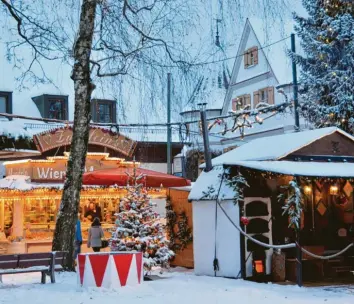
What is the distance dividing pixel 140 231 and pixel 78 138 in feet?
8.92

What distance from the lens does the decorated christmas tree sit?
14922 mm

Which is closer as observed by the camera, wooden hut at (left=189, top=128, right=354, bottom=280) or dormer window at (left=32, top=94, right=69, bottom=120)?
wooden hut at (left=189, top=128, right=354, bottom=280)

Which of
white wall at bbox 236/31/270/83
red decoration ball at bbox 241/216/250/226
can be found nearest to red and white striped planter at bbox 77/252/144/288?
red decoration ball at bbox 241/216/250/226

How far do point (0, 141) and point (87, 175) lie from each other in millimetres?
3317

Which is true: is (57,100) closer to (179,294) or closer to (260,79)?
(260,79)

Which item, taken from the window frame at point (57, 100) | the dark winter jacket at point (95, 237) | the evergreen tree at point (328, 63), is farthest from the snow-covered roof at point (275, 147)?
the window frame at point (57, 100)

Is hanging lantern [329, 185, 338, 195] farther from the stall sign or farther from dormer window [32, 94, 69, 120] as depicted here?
dormer window [32, 94, 69, 120]

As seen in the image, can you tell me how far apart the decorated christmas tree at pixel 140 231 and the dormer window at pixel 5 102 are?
1309 centimetres

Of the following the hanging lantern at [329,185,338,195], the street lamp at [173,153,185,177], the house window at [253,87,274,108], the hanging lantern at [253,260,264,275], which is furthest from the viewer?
the house window at [253,87,274,108]

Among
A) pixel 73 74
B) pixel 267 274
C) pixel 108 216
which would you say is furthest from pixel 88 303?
pixel 108 216

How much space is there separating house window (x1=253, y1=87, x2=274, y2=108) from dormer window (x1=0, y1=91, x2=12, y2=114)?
11696 mm

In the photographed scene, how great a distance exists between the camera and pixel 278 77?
98.0 feet

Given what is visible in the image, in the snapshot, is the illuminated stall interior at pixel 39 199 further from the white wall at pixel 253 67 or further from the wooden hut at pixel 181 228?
the white wall at pixel 253 67

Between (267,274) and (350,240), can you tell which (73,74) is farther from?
(350,240)
